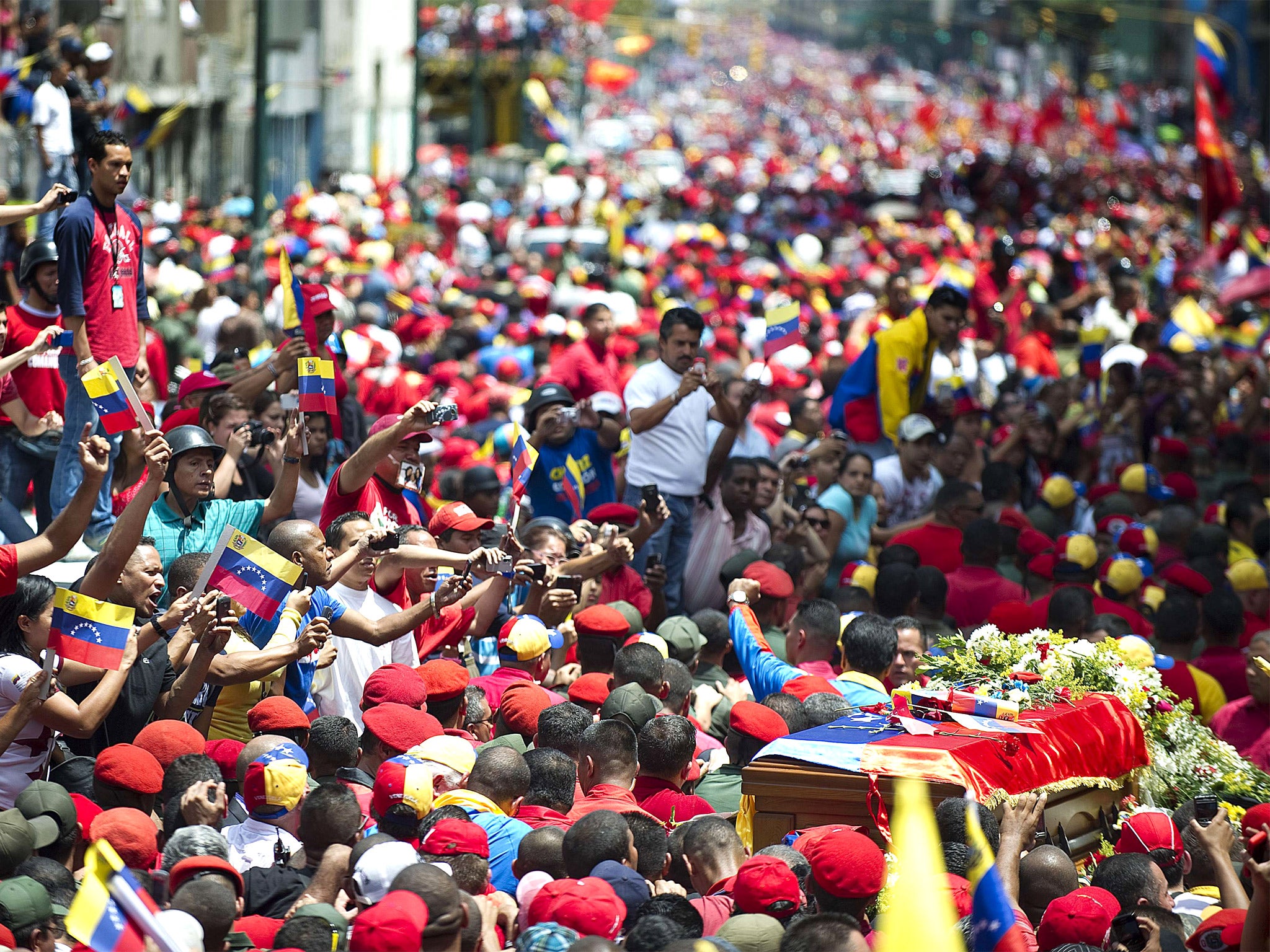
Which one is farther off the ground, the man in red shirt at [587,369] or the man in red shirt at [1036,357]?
the man in red shirt at [587,369]

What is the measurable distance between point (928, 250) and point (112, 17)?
13.0m

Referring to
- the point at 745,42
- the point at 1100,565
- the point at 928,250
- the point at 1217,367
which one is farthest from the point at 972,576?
the point at 745,42

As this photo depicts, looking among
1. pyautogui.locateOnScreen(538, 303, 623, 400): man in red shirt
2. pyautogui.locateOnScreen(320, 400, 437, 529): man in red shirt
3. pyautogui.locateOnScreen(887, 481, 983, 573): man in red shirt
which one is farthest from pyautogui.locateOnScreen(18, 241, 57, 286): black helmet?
pyautogui.locateOnScreen(887, 481, 983, 573): man in red shirt

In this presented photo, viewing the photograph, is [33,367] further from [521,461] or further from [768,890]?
[768,890]

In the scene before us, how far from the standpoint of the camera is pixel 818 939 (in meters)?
4.31

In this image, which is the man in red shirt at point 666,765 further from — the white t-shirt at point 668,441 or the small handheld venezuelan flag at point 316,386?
the white t-shirt at point 668,441

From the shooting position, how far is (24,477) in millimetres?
8234

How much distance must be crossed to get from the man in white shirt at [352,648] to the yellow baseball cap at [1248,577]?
481 centimetres

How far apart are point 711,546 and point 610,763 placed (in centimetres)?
400

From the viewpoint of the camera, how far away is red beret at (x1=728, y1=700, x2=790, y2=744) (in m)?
6.21

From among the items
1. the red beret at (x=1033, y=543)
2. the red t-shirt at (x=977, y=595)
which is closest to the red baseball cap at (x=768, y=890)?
the red t-shirt at (x=977, y=595)

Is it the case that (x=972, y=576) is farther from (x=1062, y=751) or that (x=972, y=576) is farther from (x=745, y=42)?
(x=745, y=42)

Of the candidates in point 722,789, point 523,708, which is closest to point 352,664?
point 523,708

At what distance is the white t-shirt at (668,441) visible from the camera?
31.5 feet
